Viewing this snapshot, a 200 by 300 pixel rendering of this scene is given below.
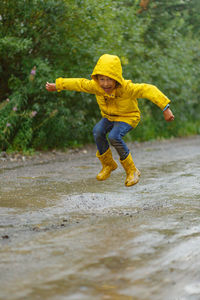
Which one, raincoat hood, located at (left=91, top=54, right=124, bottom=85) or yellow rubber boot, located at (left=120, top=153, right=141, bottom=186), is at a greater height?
raincoat hood, located at (left=91, top=54, right=124, bottom=85)

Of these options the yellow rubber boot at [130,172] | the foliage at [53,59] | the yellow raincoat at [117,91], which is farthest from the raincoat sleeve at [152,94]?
the foliage at [53,59]

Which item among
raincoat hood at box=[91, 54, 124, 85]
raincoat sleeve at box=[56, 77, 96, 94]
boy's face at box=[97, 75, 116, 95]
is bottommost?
raincoat sleeve at box=[56, 77, 96, 94]

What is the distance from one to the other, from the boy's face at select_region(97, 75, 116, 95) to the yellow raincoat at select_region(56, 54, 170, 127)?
0.05 metres

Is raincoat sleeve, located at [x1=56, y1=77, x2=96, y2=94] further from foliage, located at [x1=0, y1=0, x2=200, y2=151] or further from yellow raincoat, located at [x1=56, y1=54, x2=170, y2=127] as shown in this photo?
foliage, located at [x1=0, y1=0, x2=200, y2=151]

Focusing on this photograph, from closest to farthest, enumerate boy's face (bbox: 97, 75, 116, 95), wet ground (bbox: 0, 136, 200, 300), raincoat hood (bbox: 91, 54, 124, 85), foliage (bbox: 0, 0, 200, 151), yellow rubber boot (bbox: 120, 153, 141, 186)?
wet ground (bbox: 0, 136, 200, 300), raincoat hood (bbox: 91, 54, 124, 85), boy's face (bbox: 97, 75, 116, 95), yellow rubber boot (bbox: 120, 153, 141, 186), foliage (bbox: 0, 0, 200, 151)

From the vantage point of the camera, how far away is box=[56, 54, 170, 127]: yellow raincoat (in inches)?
234

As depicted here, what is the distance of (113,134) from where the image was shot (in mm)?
6367

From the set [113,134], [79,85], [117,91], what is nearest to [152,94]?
[117,91]

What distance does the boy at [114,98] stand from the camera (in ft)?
19.5

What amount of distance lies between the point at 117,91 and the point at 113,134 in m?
0.53

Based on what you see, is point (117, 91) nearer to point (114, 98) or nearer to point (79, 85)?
point (114, 98)

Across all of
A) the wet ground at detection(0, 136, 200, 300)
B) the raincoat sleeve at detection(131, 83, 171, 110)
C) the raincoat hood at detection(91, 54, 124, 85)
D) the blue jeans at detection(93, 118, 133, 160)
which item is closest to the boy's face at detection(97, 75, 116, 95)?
the raincoat hood at detection(91, 54, 124, 85)

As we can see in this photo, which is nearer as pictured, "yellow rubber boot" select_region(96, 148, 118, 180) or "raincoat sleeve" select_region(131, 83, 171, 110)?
"raincoat sleeve" select_region(131, 83, 171, 110)

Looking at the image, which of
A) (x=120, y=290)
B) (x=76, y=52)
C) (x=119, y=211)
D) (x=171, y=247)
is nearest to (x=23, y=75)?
(x=76, y=52)
